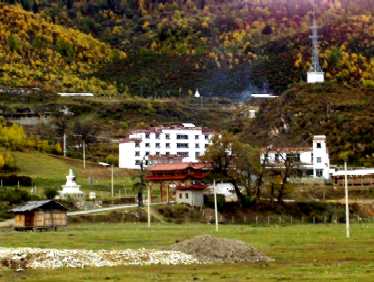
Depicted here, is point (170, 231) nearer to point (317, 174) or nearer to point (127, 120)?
point (317, 174)

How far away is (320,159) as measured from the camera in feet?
448

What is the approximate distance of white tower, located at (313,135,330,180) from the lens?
445 ft

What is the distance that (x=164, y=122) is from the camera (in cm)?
19700

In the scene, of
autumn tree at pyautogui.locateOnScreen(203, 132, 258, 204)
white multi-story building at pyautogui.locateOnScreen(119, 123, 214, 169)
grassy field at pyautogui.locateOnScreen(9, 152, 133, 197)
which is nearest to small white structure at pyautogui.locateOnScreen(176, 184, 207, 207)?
autumn tree at pyautogui.locateOnScreen(203, 132, 258, 204)

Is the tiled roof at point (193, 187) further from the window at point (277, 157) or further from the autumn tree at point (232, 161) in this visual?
the window at point (277, 157)

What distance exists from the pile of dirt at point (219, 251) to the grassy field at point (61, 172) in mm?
55650

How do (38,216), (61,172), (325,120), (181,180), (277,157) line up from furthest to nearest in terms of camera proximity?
1. (325,120)
2. (61,172)
3. (277,157)
4. (181,180)
5. (38,216)

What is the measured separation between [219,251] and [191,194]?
54112 mm

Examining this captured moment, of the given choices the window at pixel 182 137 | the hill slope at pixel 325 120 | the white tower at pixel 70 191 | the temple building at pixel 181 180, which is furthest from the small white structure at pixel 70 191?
the window at pixel 182 137

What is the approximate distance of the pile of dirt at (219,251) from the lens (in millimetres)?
59000

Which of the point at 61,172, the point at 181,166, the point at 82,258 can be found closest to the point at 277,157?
the point at 181,166

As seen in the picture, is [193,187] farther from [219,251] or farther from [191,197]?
[219,251]

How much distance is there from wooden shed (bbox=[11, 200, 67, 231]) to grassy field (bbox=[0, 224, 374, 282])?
203 centimetres

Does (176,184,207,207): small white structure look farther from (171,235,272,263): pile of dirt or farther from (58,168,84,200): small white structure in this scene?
(171,235,272,263): pile of dirt
